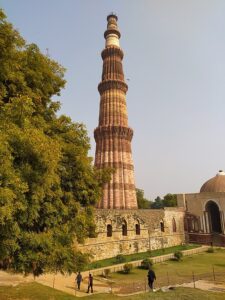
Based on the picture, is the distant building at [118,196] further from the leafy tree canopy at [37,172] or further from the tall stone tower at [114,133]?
the leafy tree canopy at [37,172]

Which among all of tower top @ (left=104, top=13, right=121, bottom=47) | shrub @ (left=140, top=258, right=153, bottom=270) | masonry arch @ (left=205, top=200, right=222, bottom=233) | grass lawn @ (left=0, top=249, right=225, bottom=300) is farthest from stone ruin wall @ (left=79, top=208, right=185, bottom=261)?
tower top @ (left=104, top=13, right=121, bottom=47)

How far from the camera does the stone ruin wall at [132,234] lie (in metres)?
23.4

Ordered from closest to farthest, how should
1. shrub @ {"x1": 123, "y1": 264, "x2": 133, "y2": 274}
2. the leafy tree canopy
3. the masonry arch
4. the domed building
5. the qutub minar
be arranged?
the leafy tree canopy, shrub @ {"x1": 123, "y1": 264, "x2": 133, "y2": 274}, the qutub minar, the domed building, the masonry arch

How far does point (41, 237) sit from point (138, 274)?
40.3 ft

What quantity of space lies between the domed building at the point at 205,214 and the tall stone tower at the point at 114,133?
8014 mm

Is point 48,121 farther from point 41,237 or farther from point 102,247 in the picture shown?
point 102,247

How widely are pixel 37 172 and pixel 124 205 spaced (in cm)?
2363

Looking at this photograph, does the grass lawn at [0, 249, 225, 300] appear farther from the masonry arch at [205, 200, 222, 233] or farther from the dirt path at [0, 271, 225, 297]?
the masonry arch at [205, 200, 222, 233]

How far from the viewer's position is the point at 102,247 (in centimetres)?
2339

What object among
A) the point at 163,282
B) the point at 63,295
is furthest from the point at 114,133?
the point at 63,295

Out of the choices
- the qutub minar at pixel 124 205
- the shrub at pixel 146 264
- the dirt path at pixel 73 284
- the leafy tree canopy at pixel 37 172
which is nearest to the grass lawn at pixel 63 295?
the dirt path at pixel 73 284

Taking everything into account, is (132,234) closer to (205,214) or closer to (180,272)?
(180,272)

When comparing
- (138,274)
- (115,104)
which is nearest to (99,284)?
(138,274)

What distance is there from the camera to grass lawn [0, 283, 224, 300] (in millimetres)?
10094
